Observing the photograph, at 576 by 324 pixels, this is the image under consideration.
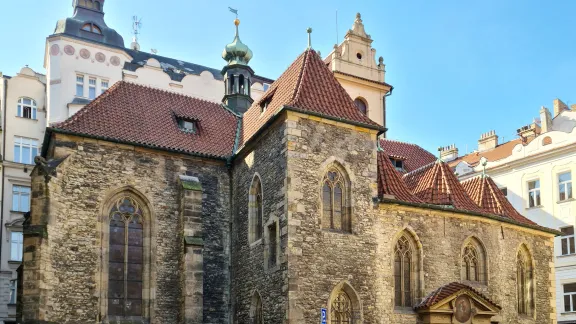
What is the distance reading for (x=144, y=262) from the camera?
22969mm

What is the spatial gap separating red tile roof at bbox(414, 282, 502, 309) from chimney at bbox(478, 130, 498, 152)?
22.7 metres

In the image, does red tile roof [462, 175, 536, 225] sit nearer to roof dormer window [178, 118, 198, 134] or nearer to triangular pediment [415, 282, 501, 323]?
triangular pediment [415, 282, 501, 323]

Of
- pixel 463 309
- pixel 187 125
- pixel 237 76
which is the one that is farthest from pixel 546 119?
pixel 187 125

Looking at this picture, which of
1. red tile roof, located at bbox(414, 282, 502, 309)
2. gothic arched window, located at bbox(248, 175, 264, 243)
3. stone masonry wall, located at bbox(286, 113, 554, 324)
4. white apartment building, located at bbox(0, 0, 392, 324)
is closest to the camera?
stone masonry wall, located at bbox(286, 113, 554, 324)

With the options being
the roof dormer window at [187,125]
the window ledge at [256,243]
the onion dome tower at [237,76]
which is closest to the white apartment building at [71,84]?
the onion dome tower at [237,76]

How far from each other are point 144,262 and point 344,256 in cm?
648

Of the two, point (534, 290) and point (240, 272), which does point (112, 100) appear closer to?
point (240, 272)

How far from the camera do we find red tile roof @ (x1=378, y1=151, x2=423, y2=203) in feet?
78.3

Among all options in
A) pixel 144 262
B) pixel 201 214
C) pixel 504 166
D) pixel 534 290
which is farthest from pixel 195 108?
pixel 504 166

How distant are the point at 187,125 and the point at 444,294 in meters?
10.9

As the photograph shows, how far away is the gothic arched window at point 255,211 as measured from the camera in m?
23.2

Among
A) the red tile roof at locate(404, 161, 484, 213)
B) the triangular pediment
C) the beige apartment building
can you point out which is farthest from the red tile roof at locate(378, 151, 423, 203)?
the beige apartment building

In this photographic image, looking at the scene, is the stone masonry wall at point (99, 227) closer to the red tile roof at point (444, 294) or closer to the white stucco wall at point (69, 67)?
the red tile roof at point (444, 294)

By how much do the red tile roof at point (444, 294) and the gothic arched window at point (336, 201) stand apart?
3.58m
